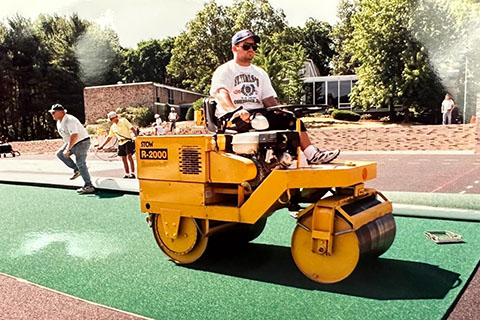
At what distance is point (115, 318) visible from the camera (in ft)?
9.27

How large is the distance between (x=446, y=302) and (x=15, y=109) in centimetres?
4874

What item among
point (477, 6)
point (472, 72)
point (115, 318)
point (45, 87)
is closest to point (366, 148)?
point (472, 72)

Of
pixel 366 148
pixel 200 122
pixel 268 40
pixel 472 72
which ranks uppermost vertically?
pixel 268 40

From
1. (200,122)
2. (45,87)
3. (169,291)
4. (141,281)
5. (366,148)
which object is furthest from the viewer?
(45,87)

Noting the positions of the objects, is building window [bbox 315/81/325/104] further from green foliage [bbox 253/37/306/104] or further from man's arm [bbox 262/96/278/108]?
man's arm [bbox 262/96/278/108]

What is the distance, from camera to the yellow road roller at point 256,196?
3150 mm

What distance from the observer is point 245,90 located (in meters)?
3.99

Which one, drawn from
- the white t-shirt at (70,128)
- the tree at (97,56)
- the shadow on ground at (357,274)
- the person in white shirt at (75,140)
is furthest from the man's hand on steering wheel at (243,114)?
the tree at (97,56)

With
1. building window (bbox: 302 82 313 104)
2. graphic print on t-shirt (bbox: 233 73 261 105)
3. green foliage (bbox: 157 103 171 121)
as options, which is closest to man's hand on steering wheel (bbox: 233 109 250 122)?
graphic print on t-shirt (bbox: 233 73 261 105)

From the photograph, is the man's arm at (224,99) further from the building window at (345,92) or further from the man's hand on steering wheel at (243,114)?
the building window at (345,92)

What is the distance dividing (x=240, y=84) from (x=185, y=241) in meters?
1.50

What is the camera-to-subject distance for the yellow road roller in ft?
10.3

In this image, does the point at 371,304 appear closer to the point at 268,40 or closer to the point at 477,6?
the point at 477,6

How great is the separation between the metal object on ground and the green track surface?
0.08 meters
